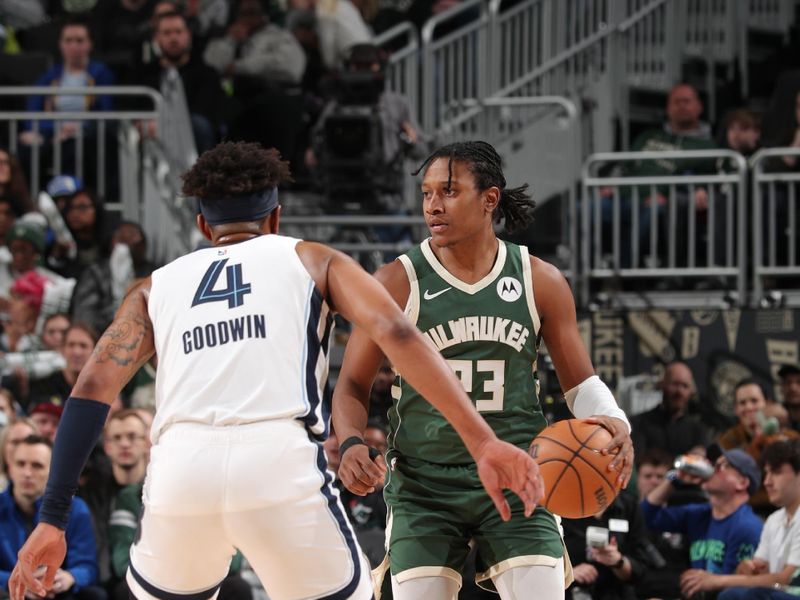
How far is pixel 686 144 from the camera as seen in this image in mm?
12258

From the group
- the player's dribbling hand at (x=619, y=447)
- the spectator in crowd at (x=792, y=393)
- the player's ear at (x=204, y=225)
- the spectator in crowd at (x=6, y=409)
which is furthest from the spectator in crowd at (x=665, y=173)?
the player's ear at (x=204, y=225)

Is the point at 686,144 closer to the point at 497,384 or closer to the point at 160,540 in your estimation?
the point at 497,384

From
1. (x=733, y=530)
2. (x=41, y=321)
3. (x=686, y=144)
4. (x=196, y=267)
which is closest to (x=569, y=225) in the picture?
(x=686, y=144)

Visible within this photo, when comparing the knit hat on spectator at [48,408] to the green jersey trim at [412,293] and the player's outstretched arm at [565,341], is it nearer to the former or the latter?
the green jersey trim at [412,293]

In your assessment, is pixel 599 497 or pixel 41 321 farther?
pixel 41 321

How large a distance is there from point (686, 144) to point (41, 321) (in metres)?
5.34

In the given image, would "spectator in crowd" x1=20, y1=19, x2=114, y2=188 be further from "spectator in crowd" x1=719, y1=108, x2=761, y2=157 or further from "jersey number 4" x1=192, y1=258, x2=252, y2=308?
"jersey number 4" x1=192, y1=258, x2=252, y2=308

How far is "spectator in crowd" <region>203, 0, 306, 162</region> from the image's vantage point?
42.7 ft

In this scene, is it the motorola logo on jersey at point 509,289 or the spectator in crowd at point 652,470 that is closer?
the motorola logo on jersey at point 509,289

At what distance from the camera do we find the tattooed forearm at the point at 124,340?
4492 millimetres

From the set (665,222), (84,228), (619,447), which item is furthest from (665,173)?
(619,447)

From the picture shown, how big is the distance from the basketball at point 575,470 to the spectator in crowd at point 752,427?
494 centimetres

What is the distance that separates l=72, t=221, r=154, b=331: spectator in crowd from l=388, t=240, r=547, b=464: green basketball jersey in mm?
5922

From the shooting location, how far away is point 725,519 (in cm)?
891
